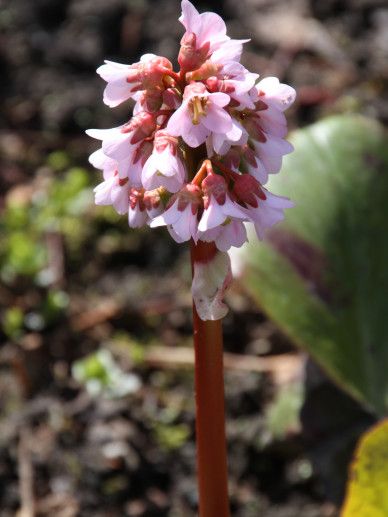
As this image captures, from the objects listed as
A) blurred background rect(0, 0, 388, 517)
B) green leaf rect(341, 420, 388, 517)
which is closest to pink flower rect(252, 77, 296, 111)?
green leaf rect(341, 420, 388, 517)

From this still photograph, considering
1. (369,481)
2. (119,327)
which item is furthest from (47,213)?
→ (369,481)

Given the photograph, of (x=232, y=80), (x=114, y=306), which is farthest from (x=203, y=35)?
(x=114, y=306)

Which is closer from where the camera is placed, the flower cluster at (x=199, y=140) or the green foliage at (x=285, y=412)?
the flower cluster at (x=199, y=140)

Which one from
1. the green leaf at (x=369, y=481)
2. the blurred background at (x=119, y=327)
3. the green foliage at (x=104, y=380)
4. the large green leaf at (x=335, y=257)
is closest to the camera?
the green leaf at (x=369, y=481)

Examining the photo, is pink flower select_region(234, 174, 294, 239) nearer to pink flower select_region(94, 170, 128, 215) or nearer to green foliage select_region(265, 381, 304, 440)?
pink flower select_region(94, 170, 128, 215)

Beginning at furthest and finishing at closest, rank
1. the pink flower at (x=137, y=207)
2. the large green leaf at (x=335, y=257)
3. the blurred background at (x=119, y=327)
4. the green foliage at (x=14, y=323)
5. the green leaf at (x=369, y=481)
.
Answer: the green foliage at (x=14, y=323) → the blurred background at (x=119, y=327) → the large green leaf at (x=335, y=257) → the green leaf at (x=369, y=481) → the pink flower at (x=137, y=207)

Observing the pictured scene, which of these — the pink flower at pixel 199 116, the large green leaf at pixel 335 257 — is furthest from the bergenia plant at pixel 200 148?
the large green leaf at pixel 335 257

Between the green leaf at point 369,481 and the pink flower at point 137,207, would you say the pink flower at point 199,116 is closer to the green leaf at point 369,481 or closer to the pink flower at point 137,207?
the pink flower at point 137,207

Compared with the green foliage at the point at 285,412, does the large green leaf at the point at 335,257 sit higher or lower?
higher

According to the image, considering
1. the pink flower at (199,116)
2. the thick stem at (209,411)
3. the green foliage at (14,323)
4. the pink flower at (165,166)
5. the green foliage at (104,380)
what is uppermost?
the pink flower at (199,116)
